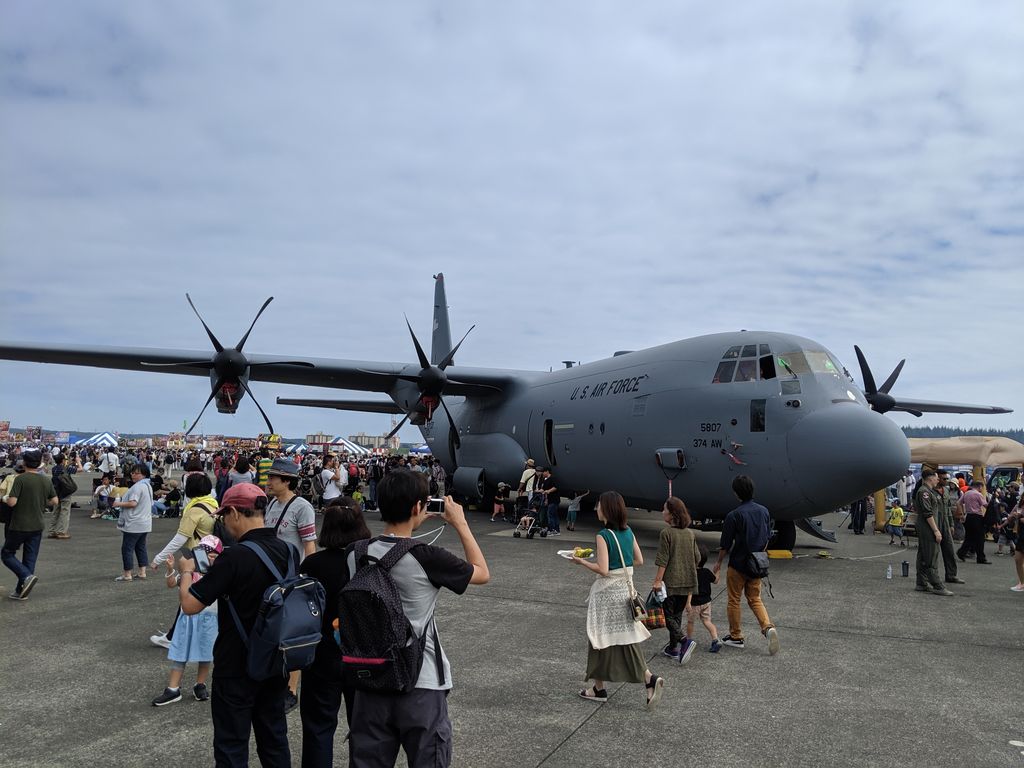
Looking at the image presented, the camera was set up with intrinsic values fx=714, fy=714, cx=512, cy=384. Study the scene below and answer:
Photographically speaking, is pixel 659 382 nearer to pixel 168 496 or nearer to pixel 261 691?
pixel 261 691

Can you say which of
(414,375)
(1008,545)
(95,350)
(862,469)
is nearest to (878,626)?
(862,469)

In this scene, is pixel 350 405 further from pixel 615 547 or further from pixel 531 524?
pixel 615 547

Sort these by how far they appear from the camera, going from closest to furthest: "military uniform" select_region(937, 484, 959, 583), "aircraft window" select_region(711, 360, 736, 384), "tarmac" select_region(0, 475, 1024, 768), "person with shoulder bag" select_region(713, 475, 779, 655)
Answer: "tarmac" select_region(0, 475, 1024, 768)
"person with shoulder bag" select_region(713, 475, 779, 655)
"military uniform" select_region(937, 484, 959, 583)
"aircraft window" select_region(711, 360, 736, 384)

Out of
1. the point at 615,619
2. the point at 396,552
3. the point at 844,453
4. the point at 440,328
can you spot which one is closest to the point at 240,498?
the point at 396,552

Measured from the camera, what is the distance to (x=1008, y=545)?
629 inches

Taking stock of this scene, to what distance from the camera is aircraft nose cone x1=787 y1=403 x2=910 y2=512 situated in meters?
10.3

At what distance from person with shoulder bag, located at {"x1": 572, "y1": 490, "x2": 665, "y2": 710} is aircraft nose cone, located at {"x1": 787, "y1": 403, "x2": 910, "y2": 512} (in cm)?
640

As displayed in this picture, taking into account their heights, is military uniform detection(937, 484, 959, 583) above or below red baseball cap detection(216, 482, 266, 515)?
below

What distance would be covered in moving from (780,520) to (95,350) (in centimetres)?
1535

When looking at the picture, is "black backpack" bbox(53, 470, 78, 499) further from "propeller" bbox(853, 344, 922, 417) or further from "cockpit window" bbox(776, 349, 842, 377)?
"propeller" bbox(853, 344, 922, 417)

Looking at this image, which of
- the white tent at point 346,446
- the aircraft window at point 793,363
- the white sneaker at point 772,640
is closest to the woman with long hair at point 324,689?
the white sneaker at point 772,640

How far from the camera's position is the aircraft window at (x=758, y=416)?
11.4 meters

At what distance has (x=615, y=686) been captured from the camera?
225 inches

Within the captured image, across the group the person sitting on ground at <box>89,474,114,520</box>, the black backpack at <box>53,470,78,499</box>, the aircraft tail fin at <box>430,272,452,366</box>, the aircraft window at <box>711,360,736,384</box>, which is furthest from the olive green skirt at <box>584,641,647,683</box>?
the aircraft tail fin at <box>430,272,452,366</box>
